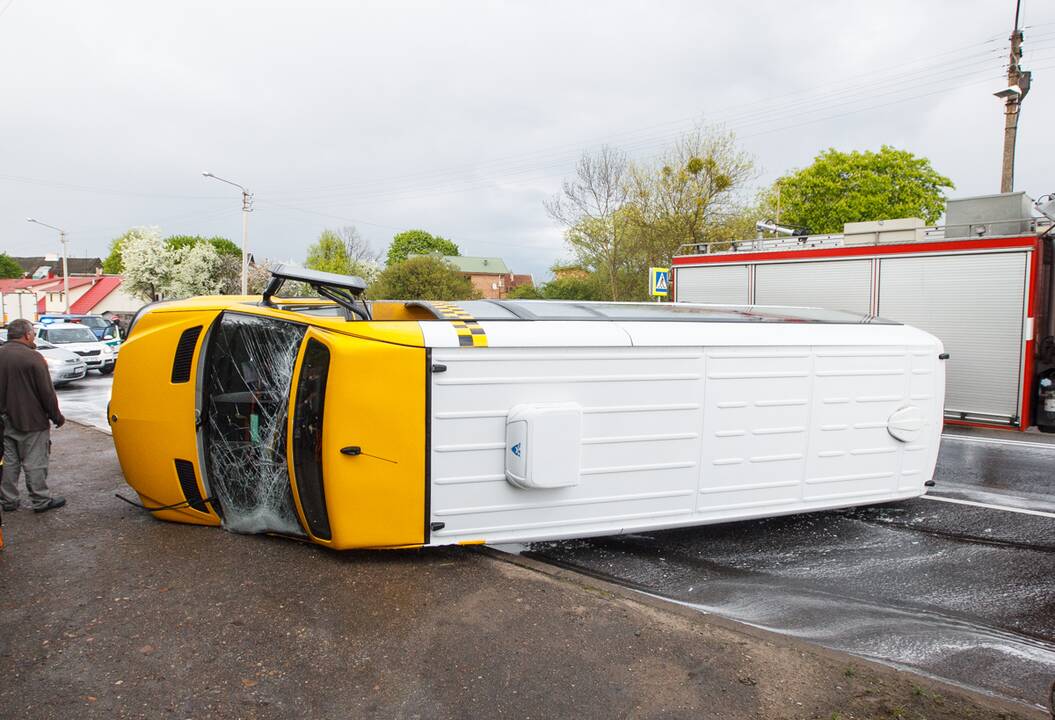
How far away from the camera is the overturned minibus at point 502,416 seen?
13.9 feet

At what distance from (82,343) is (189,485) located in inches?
636

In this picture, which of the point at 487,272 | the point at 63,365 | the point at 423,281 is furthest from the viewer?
the point at 487,272

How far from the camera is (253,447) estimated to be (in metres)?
4.60

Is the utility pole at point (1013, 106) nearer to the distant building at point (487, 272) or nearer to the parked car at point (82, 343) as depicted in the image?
the parked car at point (82, 343)

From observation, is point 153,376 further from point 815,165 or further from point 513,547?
point 815,165

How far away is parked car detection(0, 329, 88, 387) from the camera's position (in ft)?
50.0

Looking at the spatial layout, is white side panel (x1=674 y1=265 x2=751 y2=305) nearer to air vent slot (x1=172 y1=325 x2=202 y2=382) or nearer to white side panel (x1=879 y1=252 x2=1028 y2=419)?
white side panel (x1=879 y1=252 x2=1028 y2=419)

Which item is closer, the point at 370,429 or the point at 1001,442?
the point at 370,429

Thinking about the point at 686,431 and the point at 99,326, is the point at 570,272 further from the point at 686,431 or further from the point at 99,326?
the point at 686,431

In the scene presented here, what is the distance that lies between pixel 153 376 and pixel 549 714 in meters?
3.79

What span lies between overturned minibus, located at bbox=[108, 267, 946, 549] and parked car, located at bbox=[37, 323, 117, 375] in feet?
48.7

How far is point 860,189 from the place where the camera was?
1415 inches

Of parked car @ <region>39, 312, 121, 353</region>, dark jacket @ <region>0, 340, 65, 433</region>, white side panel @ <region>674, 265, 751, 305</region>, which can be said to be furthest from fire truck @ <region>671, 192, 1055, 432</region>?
parked car @ <region>39, 312, 121, 353</region>

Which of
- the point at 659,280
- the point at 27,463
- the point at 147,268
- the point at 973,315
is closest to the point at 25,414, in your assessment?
the point at 27,463
